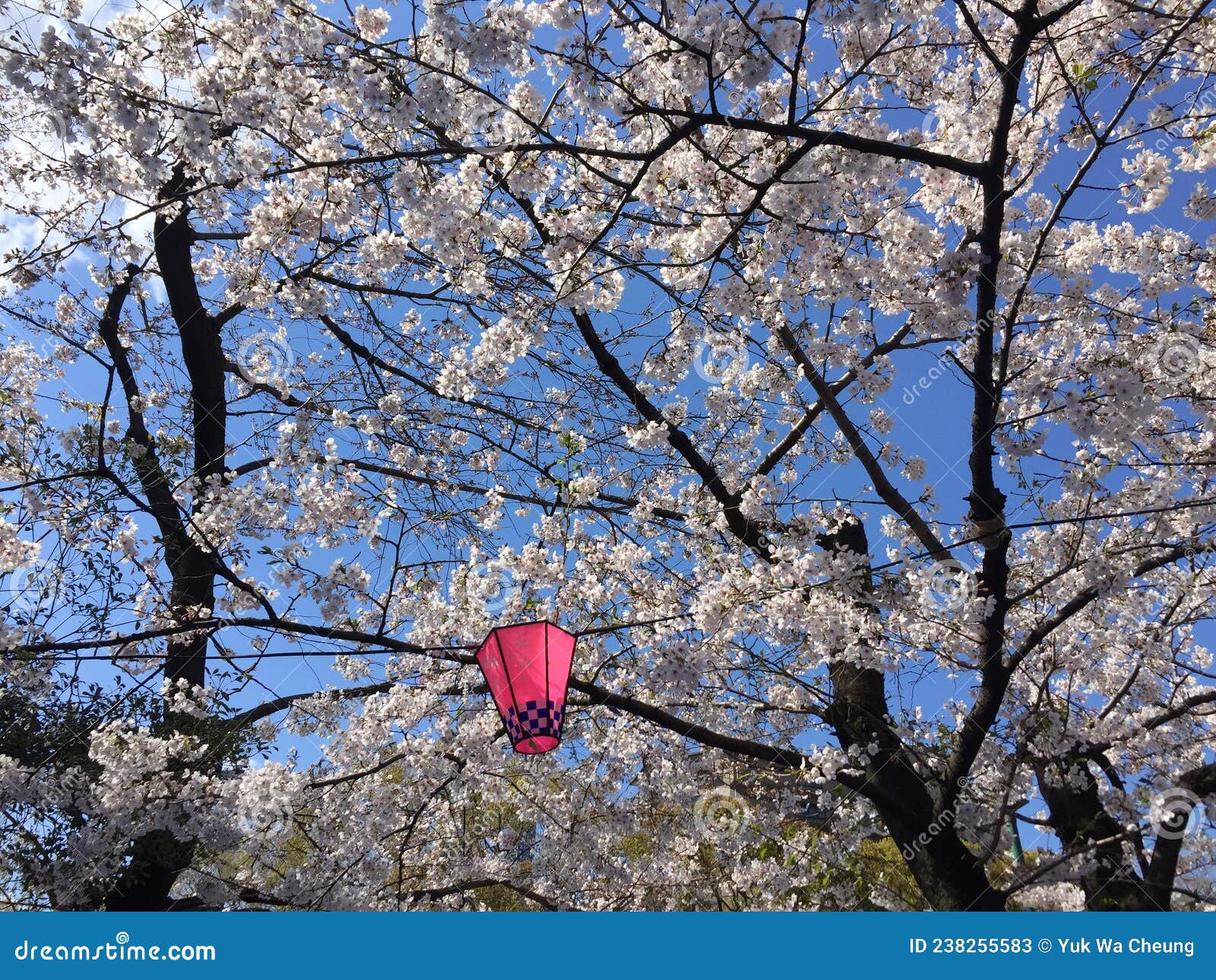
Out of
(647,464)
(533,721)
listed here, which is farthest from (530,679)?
(647,464)

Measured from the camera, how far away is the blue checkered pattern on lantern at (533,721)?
338 cm

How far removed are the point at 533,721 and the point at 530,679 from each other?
0.60 feet

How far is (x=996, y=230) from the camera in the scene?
3828mm

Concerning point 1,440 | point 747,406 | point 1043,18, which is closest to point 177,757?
point 1,440

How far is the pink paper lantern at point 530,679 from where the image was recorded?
11.2 feet

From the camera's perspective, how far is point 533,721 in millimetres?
3395

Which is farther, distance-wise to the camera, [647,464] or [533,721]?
[647,464]

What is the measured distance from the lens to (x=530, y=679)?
11.4 ft

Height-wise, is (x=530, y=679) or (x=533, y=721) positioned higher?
(x=530, y=679)

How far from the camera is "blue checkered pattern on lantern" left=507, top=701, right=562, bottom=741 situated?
3.38 m

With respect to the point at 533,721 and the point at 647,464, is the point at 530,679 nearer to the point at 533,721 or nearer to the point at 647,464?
the point at 533,721

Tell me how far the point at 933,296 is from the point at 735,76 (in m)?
1.67

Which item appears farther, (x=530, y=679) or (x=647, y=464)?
(x=647, y=464)

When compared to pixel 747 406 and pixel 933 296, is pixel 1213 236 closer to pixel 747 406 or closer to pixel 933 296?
pixel 933 296
